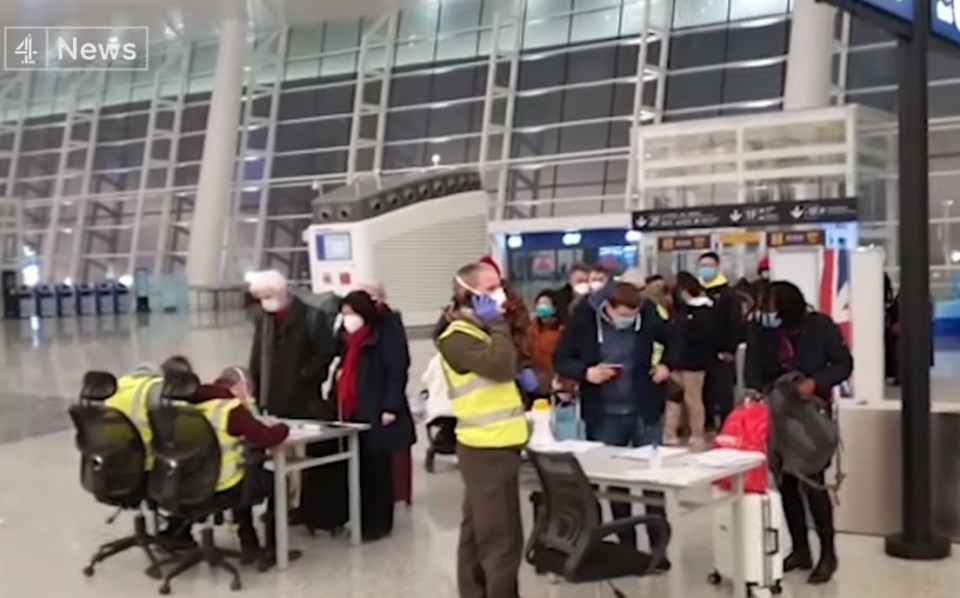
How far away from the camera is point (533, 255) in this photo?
20.3 m

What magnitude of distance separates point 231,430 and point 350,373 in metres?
1.23

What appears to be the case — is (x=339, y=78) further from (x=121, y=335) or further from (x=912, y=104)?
(x=912, y=104)

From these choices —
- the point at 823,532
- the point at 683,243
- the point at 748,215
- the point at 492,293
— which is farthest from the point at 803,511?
the point at 683,243

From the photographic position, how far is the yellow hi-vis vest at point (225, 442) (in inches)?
212

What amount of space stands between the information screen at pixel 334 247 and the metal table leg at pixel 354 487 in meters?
10.3

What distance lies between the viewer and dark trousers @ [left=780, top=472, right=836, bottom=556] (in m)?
5.28

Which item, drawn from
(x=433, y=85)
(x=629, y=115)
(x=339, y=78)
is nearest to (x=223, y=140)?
(x=339, y=78)

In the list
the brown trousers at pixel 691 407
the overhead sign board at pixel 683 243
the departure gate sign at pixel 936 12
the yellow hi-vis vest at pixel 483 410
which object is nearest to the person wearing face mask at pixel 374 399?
the yellow hi-vis vest at pixel 483 410

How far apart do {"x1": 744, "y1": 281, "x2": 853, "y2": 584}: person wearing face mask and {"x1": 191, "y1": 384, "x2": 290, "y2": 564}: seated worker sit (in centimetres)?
238

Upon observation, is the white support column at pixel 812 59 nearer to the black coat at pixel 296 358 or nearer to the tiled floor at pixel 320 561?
the tiled floor at pixel 320 561

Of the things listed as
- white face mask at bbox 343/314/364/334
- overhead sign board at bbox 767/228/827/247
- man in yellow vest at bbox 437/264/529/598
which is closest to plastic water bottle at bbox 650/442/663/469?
man in yellow vest at bbox 437/264/529/598

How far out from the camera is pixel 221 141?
89.7 feet

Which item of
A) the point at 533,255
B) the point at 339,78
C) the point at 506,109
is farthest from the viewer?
the point at 339,78

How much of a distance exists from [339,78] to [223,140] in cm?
331
